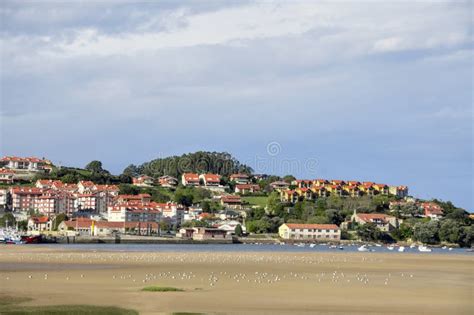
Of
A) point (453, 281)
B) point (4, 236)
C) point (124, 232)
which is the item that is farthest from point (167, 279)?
point (124, 232)

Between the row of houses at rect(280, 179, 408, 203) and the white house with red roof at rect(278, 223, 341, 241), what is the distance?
27.7 metres

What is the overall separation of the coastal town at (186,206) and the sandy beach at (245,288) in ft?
225

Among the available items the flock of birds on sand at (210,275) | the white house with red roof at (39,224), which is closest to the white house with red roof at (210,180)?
the white house with red roof at (39,224)

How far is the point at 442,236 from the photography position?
109 meters

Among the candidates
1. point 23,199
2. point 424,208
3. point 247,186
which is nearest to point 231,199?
point 247,186

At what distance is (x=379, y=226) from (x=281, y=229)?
14825mm

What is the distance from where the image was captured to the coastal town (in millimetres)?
116375

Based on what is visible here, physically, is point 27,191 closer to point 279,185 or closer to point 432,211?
point 279,185

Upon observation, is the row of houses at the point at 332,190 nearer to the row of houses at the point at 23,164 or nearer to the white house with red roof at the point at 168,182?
the white house with red roof at the point at 168,182

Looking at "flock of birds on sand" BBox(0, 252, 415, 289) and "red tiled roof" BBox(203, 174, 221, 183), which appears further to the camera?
"red tiled roof" BBox(203, 174, 221, 183)

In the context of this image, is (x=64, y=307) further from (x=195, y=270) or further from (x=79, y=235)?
(x=79, y=235)

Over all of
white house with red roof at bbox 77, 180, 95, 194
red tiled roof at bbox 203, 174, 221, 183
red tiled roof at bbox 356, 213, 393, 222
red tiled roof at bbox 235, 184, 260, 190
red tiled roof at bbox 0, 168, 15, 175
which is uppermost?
red tiled roof at bbox 0, 168, 15, 175

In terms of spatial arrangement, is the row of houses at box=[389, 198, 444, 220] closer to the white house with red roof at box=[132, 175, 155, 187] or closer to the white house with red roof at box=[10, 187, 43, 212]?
the white house with red roof at box=[132, 175, 155, 187]

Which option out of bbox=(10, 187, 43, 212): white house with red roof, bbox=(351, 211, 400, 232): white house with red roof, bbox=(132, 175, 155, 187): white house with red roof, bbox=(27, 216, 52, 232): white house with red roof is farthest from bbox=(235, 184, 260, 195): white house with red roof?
bbox=(27, 216, 52, 232): white house with red roof
